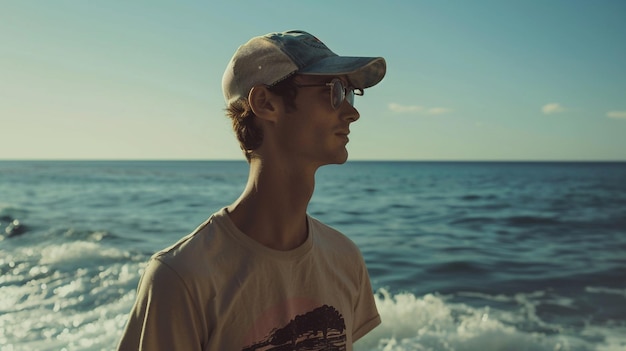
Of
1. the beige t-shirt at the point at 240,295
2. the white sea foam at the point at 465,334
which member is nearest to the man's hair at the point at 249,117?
the beige t-shirt at the point at 240,295

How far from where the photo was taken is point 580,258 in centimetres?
1433

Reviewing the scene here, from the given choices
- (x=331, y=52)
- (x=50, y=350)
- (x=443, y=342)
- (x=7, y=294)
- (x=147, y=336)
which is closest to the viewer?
(x=147, y=336)

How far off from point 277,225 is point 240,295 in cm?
25

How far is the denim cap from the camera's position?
182 cm

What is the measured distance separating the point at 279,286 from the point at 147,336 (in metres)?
0.39

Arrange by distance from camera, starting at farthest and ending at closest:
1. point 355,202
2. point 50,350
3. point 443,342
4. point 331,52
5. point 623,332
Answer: point 355,202, point 623,332, point 443,342, point 50,350, point 331,52

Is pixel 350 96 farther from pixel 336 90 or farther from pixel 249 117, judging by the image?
pixel 249 117

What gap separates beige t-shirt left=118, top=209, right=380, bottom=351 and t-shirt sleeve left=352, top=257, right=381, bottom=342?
0.24ft

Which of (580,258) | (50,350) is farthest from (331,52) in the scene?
(580,258)

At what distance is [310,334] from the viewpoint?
72.7 inches

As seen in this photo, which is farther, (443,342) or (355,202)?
(355,202)

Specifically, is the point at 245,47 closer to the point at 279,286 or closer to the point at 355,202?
the point at 279,286

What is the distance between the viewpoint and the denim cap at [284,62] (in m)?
1.82

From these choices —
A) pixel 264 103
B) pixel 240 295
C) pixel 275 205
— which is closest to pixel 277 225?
pixel 275 205
